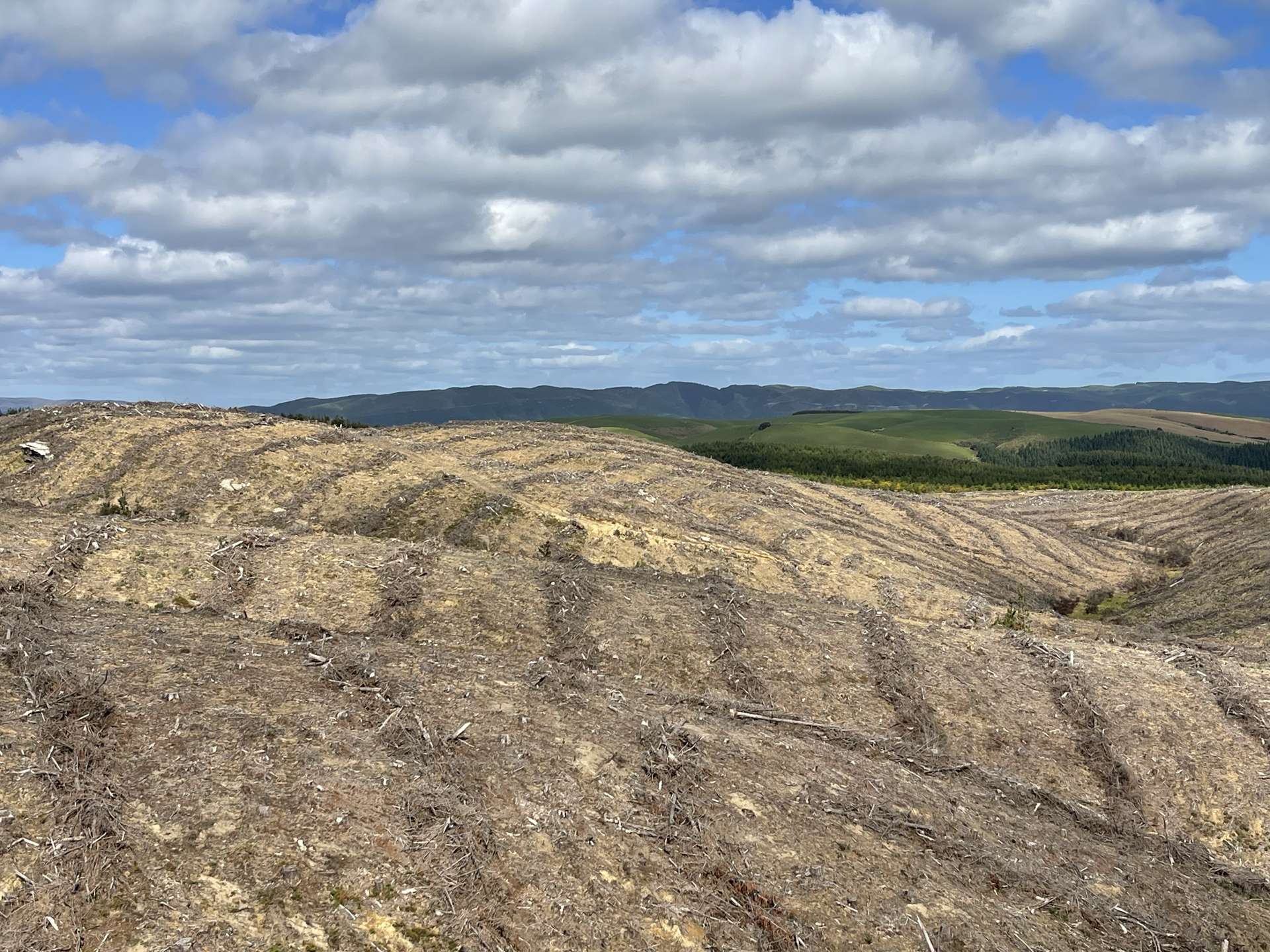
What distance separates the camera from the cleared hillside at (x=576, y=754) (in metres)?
9.83

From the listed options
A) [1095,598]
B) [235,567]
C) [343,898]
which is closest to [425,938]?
[343,898]

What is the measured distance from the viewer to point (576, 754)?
42.8 feet

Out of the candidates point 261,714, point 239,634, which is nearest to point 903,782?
point 261,714

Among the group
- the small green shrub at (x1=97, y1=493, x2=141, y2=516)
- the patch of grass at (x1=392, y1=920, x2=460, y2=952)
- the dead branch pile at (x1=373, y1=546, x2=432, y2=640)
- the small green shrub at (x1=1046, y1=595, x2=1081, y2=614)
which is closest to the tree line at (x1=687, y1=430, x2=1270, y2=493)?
the small green shrub at (x1=1046, y1=595, x2=1081, y2=614)

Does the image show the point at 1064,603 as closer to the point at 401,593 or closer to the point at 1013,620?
the point at 1013,620

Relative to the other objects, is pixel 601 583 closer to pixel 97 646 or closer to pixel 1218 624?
pixel 97 646

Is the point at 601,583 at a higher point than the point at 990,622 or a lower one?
higher

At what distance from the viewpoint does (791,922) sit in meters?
10.6

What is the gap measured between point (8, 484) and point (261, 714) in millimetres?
32596

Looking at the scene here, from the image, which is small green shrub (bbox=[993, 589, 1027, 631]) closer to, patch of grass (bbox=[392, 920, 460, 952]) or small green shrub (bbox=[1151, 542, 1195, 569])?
patch of grass (bbox=[392, 920, 460, 952])

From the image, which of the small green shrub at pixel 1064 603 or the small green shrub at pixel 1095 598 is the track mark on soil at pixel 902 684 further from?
the small green shrub at pixel 1095 598

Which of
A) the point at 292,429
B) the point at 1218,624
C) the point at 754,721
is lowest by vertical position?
the point at 1218,624

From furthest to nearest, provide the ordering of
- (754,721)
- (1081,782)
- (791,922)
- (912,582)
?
(912,582), (1081,782), (754,721), (791,922)

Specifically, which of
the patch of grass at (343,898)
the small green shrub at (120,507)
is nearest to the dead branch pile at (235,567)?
the small green shrub at (120,507)
